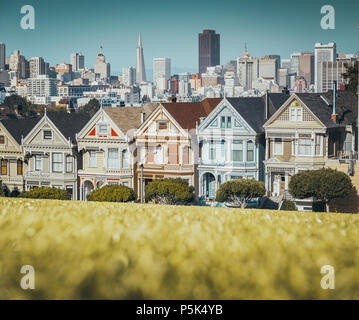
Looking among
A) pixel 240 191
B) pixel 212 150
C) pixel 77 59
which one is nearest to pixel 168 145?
pixel 212 150

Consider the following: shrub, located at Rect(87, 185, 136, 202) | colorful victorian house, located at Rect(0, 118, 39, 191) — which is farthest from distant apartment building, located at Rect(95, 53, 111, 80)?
shrub, located at Rect(87, 185, 136, 202)

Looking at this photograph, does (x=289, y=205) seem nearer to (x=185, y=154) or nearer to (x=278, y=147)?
(x=278, y=147)

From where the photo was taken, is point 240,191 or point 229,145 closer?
point 240,191

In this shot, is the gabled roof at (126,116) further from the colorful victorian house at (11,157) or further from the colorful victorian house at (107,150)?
the colorful victorian house at (11,157)

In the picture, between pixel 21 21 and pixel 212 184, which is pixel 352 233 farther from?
pixel 21 21
